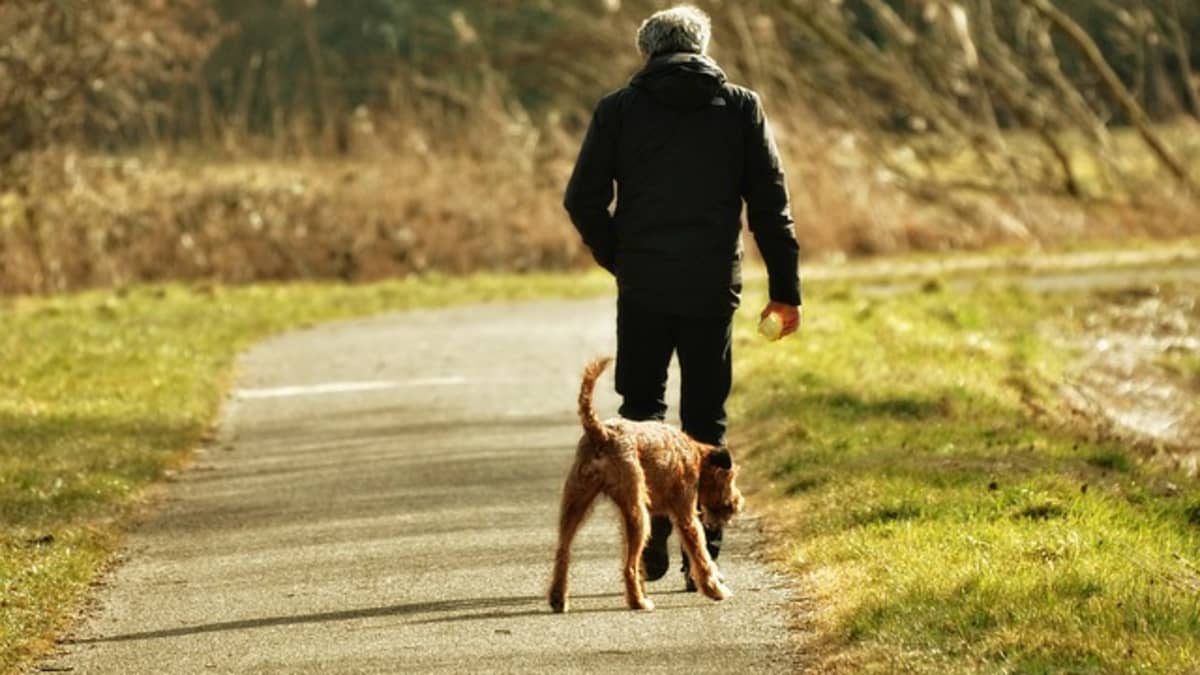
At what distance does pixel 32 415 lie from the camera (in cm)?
1557

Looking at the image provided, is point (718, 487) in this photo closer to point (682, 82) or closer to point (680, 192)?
point (680, 192)

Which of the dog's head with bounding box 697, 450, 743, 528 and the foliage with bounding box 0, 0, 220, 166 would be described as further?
the foliage with bounding box 0, 0, 220, 166

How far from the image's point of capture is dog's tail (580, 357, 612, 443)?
8.52 m

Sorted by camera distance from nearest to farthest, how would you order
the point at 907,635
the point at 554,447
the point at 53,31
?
1. the point at 907,635
2. the point at 554,447
3. the point at 53,31

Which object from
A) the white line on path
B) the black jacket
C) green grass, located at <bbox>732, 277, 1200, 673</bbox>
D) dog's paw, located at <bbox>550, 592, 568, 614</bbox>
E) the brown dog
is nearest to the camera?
green grass, located at <bbox>732, 277, 1200, 673</bbox>

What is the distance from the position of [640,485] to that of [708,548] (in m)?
0.91

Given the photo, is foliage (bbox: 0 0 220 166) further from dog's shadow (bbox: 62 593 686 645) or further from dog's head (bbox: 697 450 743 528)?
dog's head (bbox: 697 450 743 528)

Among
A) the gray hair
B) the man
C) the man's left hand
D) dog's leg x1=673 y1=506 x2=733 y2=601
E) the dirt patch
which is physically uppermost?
the gray hair

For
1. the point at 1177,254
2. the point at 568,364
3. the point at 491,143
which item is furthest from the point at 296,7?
the point at 568,364

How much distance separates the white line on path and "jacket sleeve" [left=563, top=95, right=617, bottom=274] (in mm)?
8072

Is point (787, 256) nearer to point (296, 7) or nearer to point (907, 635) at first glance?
point (907, 635)

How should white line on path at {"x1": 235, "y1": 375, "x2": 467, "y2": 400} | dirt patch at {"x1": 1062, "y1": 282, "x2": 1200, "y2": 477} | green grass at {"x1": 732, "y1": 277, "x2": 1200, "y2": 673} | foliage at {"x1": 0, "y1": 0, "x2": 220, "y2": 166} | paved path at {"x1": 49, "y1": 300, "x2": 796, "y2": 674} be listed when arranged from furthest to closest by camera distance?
foliage at {"x1": 0, "y1": 0, "x2": 220, "y2": 166}, white line on path at {"x1": 235, "y1": 375, "x2": 467, "y2": 400}, dirt patch at {"x1": 1062, "y1": 282, "x2": 1200, "y2": 477}, paved path at {"x1": 49, "y1": 300, "x2": 796, "y2": 674}, green grass at {"x1": 732, "y1": 277, "x2": 1200, "y2": 673}

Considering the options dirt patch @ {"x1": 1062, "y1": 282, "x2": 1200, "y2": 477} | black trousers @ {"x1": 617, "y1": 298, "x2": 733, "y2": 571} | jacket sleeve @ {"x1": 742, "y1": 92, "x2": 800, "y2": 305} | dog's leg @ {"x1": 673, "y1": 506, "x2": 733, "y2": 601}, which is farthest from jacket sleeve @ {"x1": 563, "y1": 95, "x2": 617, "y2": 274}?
dirt patch @ {"x1": 1062, "y1": 282, "x2": 1200, "y2": 477}

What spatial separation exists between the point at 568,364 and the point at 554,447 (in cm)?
475
